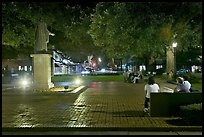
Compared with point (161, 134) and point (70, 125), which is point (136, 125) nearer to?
point (161, 134)

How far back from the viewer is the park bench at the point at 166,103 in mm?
13008

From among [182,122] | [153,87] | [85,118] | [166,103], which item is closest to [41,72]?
[153,87]

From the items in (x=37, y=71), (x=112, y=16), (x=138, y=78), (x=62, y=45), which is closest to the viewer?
(x=112, y=16)

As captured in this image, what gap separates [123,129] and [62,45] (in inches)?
1796

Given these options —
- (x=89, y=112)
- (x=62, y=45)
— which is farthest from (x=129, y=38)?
(x=62, y=45)

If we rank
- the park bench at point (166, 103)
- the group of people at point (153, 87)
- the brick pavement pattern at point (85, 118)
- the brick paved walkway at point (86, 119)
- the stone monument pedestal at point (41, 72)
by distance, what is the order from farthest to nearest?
the stone monument pedestal at point (41, 72), the group of people at point (153, 87), the park bench at point (166, 103), the brick pavement pattern at point (85, 118), the brick paved walkway at point (86, 119)

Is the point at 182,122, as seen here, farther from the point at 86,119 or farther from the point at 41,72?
the point at 41,72

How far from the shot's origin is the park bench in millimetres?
13008

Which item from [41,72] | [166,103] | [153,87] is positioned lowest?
[166,103]

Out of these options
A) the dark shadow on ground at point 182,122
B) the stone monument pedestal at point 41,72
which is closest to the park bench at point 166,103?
the dark shadow on ground at point 182,122

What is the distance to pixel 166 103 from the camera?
42.7 ft

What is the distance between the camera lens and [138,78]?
121ft

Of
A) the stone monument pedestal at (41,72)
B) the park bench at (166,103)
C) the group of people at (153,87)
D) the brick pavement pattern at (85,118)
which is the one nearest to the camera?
the brick pavement pattern at (85,118)

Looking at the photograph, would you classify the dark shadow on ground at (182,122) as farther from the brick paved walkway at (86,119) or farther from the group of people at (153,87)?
the group of people at (153,87)
